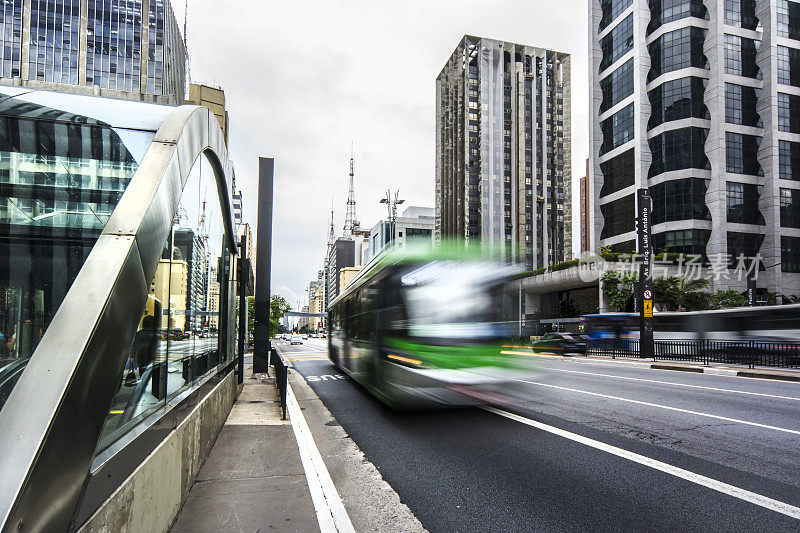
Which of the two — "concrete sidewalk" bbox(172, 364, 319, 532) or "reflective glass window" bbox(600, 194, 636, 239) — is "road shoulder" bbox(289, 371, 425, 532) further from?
"reflective glass window" bbox(600, 194, 636, 239)

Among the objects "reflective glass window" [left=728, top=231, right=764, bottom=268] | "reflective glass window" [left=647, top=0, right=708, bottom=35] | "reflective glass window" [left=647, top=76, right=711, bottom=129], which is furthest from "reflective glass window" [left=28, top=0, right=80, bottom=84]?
"reflective glass window" [left=728, top=231, right=764, bottom=268]

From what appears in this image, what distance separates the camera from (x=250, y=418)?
30.9ft

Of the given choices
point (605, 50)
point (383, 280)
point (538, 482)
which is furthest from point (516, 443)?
point (605, 50)

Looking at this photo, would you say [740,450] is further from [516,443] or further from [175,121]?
[175,121]

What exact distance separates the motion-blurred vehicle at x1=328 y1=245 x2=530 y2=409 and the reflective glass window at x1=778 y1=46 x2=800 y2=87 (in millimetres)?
59601

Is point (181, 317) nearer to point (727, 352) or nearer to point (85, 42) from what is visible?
point (727, 352)

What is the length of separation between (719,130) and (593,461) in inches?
2169

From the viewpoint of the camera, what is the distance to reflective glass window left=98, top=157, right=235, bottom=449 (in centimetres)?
355

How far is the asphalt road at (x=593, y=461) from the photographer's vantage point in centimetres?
→ 462

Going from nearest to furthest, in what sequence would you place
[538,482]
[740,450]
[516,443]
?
[538,482], [740,450], [516,443]

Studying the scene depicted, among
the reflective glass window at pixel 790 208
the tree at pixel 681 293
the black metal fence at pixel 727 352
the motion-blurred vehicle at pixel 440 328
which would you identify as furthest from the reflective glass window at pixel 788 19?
the motion-blurred vehicle at pixel 440 328

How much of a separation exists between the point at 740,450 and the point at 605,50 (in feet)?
212

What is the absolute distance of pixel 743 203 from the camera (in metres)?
50.4

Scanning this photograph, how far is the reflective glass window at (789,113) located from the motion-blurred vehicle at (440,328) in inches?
2261
